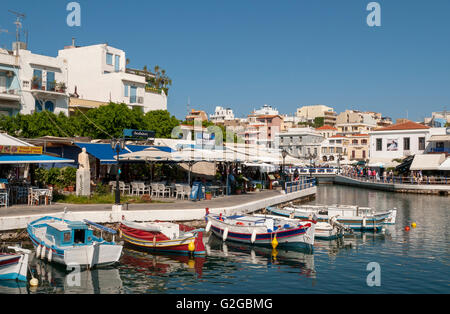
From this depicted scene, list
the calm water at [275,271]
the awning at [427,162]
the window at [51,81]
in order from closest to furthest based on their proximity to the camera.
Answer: the calm water at [275,271]
the window at [51,81]
the awning at [427,162]

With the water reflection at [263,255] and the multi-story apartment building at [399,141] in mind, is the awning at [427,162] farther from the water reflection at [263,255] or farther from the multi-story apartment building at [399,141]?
the water reflection at [263,255]

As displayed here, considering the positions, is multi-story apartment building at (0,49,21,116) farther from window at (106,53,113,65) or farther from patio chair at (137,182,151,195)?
patio chair at (137,182,151,195)

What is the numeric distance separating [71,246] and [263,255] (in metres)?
8.23

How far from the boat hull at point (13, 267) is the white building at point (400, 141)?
6310 cm

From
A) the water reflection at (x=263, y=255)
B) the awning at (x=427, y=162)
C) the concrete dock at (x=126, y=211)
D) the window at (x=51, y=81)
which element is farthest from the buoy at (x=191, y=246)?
the awning at (x=427, y=162)

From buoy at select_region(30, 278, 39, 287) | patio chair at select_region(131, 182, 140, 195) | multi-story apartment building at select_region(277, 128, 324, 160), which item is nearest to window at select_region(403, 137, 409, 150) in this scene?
multi-story apartment building at select_region(277, 128, 324, 160)

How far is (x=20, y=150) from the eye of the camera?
2256 cm

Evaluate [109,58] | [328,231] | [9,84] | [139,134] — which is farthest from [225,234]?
[109,58]

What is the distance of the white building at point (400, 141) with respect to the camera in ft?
222

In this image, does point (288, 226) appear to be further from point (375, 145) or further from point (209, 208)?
point (375, 145)

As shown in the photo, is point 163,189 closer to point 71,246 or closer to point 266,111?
point 71,246

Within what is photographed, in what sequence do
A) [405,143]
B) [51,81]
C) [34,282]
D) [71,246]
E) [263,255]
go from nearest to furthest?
[34,282], [71,246], [263,255], [51,81], [405,143]

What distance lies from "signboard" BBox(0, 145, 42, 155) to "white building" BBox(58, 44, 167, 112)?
35788 mm

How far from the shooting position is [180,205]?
79.1ft
